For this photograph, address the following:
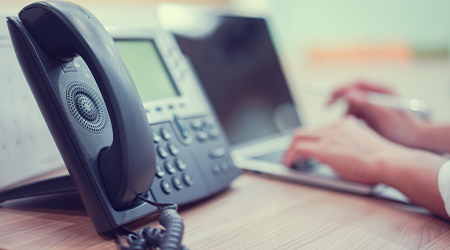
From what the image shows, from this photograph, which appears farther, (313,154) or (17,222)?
(313,154)

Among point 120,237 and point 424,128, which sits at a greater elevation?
point 120,237

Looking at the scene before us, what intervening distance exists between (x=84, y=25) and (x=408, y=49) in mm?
Result: 2015

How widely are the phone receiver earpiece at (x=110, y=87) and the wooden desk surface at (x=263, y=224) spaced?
0.06m

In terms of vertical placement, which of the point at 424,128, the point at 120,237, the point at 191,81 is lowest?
the point at 424,128

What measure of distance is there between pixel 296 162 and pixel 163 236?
0.35 meters

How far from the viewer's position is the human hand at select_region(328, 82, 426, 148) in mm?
735

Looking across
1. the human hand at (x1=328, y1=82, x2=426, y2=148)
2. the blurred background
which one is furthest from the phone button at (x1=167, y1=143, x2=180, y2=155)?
the blurred background

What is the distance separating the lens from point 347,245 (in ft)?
1.04

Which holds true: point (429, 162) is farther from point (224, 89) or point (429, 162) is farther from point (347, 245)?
point (224, 89)

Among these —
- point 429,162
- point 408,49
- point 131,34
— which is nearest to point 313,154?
point 429,162

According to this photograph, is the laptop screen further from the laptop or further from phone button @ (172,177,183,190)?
phone button @ (172,177,183,190)

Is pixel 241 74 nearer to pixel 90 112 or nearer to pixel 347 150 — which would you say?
pixel 347 150

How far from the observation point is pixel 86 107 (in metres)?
0.33

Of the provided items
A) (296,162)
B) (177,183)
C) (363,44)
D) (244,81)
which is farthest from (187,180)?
(363,44)
